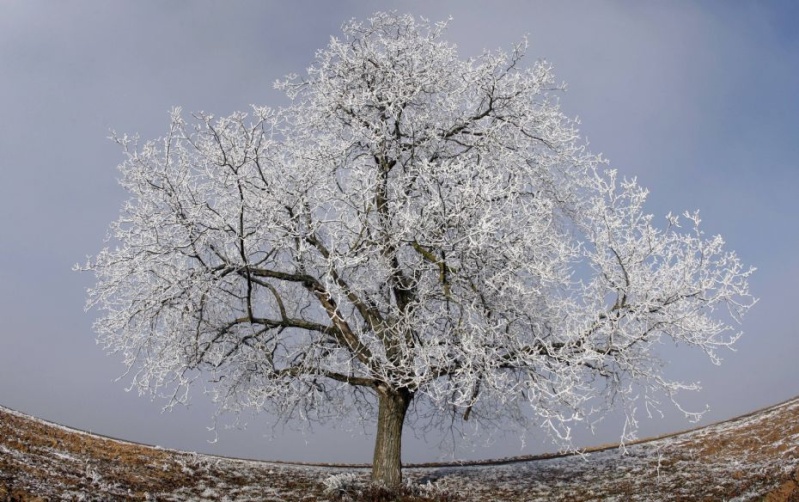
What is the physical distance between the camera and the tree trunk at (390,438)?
50.8 feet

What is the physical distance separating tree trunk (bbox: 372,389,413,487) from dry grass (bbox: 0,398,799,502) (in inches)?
22.2

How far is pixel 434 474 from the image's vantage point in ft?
63.7

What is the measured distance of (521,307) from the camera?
1429 cm

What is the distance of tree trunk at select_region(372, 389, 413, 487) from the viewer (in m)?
15.5

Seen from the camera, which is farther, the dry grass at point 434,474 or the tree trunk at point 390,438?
the tree trunk at point 390,438

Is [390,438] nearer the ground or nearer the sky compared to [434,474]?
nearer the sky

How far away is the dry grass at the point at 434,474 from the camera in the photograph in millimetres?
12758

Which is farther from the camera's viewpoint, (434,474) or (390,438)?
(434,474)

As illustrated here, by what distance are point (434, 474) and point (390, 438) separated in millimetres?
4546

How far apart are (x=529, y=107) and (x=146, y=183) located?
9391mm

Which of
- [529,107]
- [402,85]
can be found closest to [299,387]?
[402,85]

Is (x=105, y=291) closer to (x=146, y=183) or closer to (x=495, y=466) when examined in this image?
(x=146, y=183)

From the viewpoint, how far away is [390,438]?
15.6 metres

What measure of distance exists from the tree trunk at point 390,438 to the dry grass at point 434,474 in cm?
56
